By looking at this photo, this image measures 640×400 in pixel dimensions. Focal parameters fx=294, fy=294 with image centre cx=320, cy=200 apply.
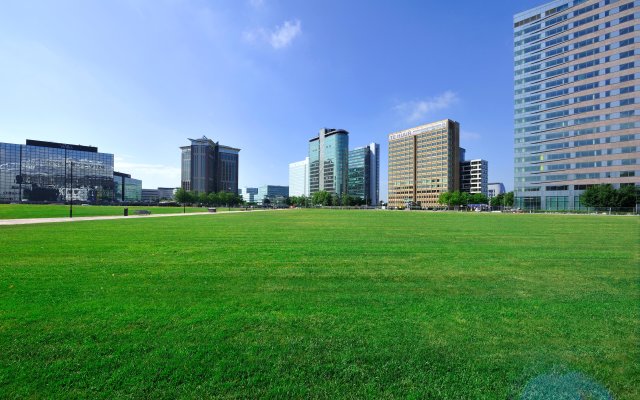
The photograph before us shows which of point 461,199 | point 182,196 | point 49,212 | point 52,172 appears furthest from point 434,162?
point 52,172

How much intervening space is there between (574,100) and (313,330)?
125m

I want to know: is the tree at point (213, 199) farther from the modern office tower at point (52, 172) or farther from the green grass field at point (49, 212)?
the green grass field at point (49, 212)

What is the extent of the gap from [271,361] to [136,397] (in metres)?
1.49

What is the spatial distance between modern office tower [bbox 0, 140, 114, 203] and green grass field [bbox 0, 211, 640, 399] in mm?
178607

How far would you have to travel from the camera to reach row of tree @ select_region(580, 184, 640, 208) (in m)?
73.8

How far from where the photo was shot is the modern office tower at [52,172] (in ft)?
506

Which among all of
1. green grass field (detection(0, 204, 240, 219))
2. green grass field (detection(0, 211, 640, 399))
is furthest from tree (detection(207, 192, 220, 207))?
green grass field (detection(0, 211, 640, 399))

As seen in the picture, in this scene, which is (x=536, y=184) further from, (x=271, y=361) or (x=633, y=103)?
(x=271, y=361)

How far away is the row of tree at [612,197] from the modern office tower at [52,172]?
202676mm

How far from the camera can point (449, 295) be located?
649 centimetres

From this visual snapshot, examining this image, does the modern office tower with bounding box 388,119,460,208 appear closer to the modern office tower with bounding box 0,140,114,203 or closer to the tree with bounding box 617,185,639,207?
the tree with bounding box 617,185,639,207

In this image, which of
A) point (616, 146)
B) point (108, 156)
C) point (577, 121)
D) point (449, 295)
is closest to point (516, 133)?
point (577, 121)

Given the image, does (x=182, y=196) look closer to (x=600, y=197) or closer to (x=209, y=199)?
(x=209, y=199)

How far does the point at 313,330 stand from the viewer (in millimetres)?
Answer: 4711
